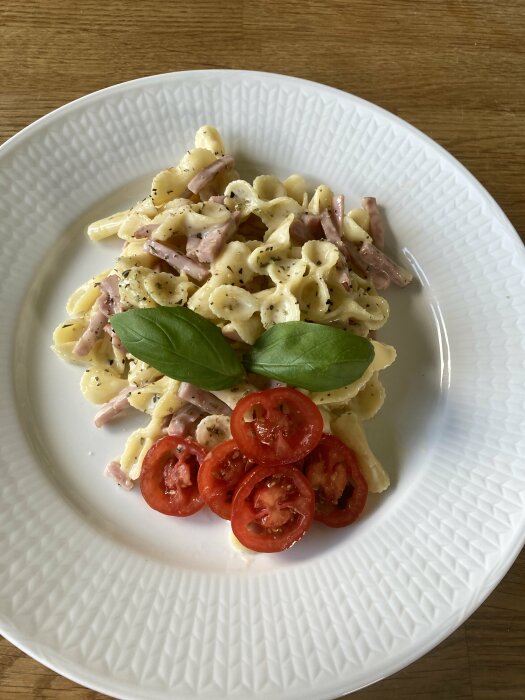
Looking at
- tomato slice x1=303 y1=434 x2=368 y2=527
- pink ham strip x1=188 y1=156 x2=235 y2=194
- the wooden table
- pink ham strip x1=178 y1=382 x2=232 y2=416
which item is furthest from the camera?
the wooden table

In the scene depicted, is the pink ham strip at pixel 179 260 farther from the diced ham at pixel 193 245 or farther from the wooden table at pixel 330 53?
the wooden table at pixel 330 53

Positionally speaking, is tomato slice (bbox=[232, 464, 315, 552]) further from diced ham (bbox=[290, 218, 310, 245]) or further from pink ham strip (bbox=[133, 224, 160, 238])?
pink ham strip (bbox=[133, 224, 160, 238])

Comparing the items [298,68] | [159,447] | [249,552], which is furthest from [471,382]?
[298,68]

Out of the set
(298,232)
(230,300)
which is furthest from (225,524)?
(298,232)

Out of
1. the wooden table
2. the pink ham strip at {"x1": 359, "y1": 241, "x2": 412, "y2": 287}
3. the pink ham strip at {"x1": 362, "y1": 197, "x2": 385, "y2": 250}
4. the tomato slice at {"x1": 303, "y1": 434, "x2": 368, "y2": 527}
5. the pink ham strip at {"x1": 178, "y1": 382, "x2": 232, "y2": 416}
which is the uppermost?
the wooden table

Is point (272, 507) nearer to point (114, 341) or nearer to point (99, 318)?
point (114, 341)

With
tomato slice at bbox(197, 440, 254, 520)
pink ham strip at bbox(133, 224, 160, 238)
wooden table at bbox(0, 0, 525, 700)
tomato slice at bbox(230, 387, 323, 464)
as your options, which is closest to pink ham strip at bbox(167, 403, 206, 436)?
tomato slice at bbox(197, 440, 254, 520)

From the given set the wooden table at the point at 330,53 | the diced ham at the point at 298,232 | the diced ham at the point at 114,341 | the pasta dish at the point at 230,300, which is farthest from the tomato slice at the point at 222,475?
the wooden table at the point at 330,53

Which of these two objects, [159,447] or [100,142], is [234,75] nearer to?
[100,142]
